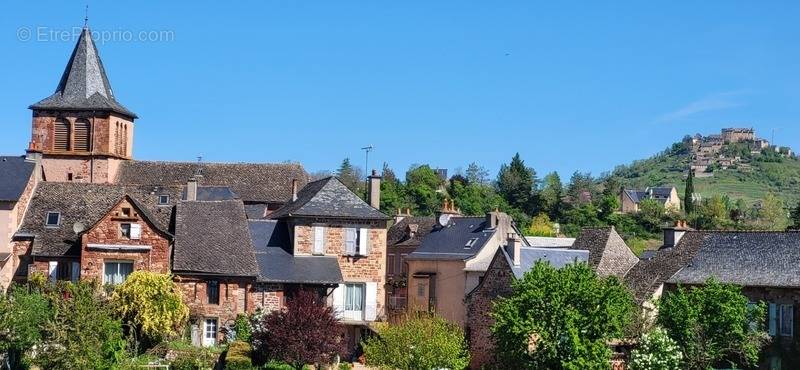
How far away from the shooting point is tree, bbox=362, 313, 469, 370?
39188 millimetres

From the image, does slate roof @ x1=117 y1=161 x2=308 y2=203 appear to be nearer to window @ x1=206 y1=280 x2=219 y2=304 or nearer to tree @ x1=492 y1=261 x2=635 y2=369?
window @ x1=206 y1=280 x2=219 y2=304

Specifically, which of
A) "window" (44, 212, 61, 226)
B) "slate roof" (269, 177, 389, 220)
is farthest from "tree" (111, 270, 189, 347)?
"slate roof" (269, 177, 389, 220)

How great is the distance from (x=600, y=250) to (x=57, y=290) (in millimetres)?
25474

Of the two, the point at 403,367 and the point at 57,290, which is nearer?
the point at 403,367

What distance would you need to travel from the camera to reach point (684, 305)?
40438 millimetres

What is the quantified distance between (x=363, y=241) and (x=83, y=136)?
26715mm

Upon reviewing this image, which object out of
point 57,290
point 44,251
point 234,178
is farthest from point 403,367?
point 234,178

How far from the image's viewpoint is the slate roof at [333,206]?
166ft

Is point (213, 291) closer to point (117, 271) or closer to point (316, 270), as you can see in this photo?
point (117, 271)

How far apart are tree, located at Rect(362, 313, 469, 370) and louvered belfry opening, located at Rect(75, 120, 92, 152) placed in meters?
35.7

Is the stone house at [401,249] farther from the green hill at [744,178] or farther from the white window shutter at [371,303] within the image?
the green hill at [744,178]

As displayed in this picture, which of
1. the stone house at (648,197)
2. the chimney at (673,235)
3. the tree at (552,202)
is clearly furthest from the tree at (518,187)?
the chimney at (673,235)

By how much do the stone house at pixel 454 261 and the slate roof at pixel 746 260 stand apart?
8589 millimetres

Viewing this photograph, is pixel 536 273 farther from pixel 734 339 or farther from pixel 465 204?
pixel 465 204
